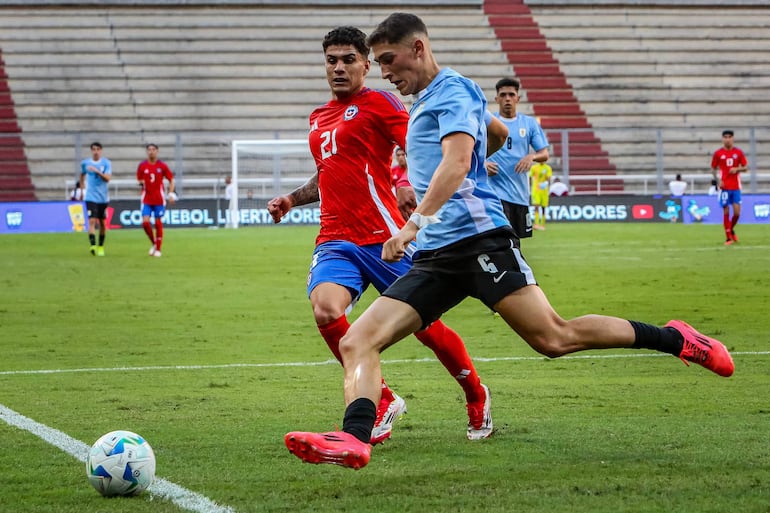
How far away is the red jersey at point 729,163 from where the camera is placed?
2588cm

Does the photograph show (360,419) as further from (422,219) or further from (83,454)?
(83,454)

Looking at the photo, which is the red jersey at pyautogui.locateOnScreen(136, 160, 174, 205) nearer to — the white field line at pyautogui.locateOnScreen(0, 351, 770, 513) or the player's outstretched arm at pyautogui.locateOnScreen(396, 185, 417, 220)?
the white field line at pyautogui.locateOnScreen(0, 351, 770, 513)


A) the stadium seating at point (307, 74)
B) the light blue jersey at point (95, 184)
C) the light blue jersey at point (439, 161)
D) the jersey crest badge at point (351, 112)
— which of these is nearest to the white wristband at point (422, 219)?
the light blue jersey at point (439, 161)

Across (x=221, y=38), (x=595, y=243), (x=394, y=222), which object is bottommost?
(x=595, y=243)

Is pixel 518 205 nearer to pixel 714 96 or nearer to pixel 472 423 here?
pixel 472 423

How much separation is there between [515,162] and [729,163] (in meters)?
14.6

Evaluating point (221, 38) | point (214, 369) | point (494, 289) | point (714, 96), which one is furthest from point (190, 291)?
point (714, 96)

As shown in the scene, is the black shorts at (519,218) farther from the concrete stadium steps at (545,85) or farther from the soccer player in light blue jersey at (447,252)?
the concrete stadium steps at (545,85)

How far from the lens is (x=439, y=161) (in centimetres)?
564

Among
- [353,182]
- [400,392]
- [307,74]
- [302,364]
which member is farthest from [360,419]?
[307,74]

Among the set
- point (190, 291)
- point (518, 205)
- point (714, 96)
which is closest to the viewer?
point (518, 205)

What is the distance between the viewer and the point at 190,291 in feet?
54.6

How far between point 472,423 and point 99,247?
1918 centimetres

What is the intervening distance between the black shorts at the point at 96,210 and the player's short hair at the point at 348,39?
740 inches
